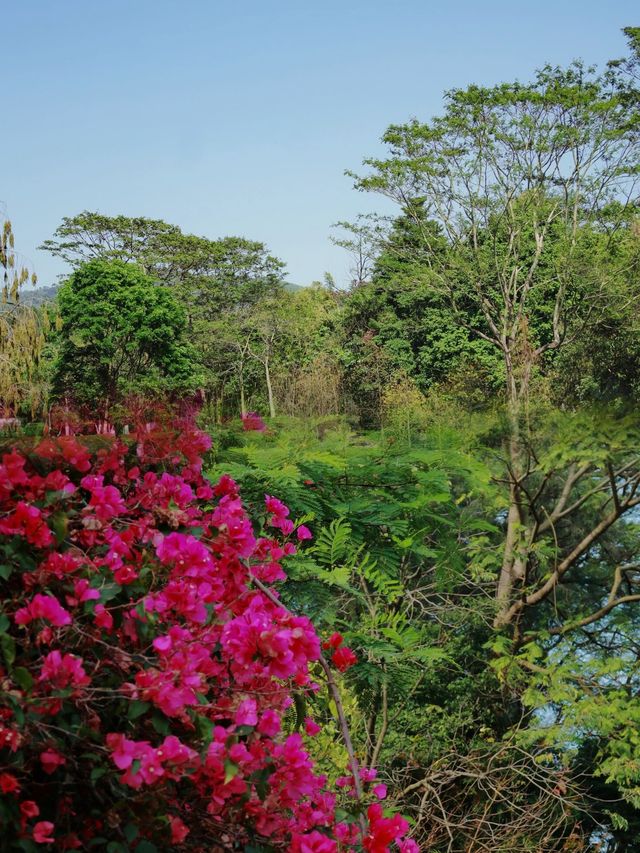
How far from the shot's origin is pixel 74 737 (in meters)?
1.56

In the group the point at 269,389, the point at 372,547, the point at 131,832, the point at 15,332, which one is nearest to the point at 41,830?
the point at 131,832

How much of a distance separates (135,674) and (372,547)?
7.65ft

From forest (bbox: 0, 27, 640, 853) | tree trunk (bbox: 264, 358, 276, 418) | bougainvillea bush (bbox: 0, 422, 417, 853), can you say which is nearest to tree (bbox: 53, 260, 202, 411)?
forest (bbox: 0, 27, 640, 853)

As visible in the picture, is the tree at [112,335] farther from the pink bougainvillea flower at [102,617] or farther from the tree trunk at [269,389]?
the pink bougainvillea flower at [102,617]

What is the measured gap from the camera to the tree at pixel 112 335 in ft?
76.2

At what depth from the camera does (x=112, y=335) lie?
76.5ft

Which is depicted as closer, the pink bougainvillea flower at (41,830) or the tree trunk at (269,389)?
the pink bougainvillea flower at (41,830)

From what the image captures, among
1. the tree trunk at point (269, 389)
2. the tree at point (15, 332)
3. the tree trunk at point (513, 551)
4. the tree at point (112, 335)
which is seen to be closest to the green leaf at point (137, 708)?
A: the tree trunk at point (513, 551)

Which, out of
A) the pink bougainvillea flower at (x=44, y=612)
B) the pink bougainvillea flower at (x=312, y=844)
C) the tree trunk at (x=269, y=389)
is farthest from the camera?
the tree trunk at (x=269, y=389)

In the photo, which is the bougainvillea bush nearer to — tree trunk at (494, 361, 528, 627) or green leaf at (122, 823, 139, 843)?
green leaf at (122, 823, 139, 843)

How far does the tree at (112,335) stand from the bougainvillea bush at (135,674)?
21290 millimetres

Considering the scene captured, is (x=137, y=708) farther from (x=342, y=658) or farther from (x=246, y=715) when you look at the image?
(x=342, y=658)

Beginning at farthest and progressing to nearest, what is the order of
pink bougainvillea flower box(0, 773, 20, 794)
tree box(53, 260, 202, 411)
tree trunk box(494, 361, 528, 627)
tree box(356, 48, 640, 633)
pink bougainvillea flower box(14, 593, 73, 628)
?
tree box(53, 260, 202, 411) → tree box(356, 48, 640, 633) → tree trunk box(494, 361, 528, 627) → pink bougainvillea flower box(14, 593, 73, 628) → pink bougainvillea flower box(0, 773, 20, 794)

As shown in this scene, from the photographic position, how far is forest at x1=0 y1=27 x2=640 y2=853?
5.36 ft
